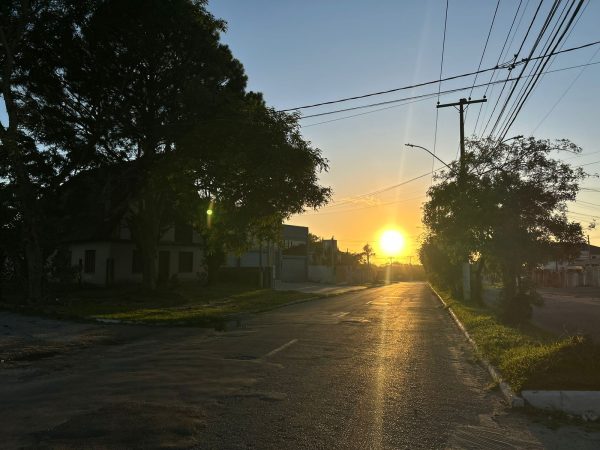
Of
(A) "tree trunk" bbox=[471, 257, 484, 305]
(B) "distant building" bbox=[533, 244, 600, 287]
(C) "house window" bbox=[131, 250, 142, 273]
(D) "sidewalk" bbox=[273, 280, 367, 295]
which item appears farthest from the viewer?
(B) "distant building" bbox=[533, 244, 600, 287]

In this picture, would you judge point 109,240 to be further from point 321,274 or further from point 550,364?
point 321,274

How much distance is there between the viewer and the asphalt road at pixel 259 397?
5.66 m

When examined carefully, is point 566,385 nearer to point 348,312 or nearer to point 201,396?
point 201,396

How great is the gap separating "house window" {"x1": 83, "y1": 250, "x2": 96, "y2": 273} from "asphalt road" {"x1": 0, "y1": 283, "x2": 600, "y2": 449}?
74.6ft

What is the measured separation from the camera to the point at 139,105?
25047mm

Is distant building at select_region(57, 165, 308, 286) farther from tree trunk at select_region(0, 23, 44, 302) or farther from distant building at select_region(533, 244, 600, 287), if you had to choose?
distant building at select_region(533, 244, 600, 287)

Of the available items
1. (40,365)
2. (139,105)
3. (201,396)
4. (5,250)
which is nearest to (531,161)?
(201,396)

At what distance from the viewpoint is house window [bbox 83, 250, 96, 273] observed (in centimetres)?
3531

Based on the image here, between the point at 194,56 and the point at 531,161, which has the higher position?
the point at 194,56

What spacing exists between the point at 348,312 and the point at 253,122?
877cm

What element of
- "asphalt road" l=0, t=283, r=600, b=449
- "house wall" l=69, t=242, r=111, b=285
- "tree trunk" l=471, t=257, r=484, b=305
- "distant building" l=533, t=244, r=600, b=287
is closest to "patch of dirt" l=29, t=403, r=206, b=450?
"asphalt road" l=0, t=283, r=600, b=449

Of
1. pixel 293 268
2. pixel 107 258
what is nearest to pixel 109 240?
pixel 107 258

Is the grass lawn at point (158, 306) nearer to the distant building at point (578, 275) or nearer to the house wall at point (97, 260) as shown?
the house wall at point (97, 260)

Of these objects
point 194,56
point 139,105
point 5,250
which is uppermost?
point 194,56
